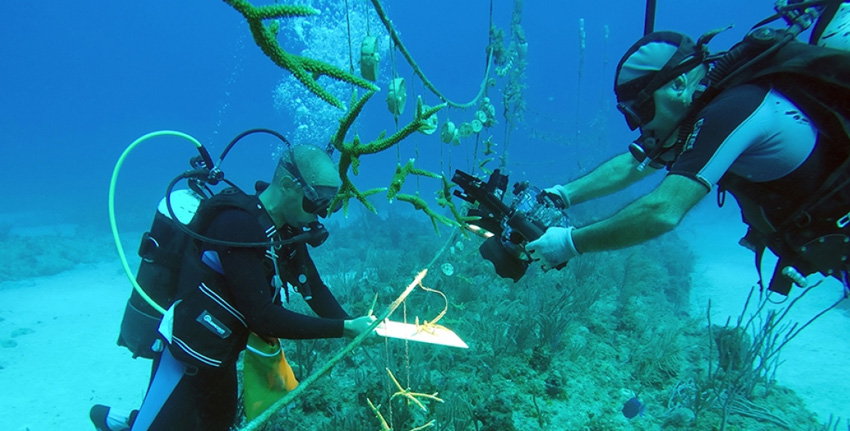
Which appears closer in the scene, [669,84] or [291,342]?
[669,84]

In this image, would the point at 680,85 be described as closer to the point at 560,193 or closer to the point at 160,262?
the point at 560,193

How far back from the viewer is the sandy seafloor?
17.6ft

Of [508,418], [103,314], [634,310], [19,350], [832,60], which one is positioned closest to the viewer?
[832,60]

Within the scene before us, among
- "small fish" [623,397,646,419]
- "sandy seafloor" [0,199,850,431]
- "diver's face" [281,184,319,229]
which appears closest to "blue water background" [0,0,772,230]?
"sandy seafloor" [0,199,850,431]

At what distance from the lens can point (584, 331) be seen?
5.11 m

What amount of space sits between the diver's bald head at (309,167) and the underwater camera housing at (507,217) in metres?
0.93

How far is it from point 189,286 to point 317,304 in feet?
3.28

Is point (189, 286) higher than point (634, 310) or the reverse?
the reverse

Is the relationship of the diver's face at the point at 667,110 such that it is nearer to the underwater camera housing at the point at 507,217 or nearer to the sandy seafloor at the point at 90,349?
the underwater camera housing at the point at 507,217

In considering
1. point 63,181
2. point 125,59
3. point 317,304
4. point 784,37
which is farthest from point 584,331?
point 125,59

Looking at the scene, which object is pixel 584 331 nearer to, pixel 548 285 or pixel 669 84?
pixel 548 285

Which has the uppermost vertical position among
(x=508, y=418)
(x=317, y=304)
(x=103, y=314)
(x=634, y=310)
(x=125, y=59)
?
(x=125, y=59)

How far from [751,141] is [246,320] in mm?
3099

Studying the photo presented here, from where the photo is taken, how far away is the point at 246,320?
Answer: 255cm
